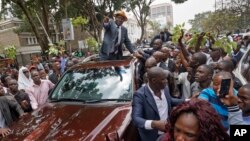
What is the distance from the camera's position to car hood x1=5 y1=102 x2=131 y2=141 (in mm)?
3061

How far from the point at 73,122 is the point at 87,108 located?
0.41 metres

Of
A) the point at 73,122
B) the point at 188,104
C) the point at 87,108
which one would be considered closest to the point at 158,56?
the point at 87,108

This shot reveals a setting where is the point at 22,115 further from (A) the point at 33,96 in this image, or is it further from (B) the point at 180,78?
(B) the point at 180,78

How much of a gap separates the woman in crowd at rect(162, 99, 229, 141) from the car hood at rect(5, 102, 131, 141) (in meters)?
1.38

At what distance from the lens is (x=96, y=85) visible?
4.18 m

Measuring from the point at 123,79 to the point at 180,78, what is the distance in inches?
40.0

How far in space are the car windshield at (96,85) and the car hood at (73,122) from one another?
19 cm

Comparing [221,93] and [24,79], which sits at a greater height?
[221,93]

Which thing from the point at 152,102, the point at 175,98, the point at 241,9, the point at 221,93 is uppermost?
the point at 241,9

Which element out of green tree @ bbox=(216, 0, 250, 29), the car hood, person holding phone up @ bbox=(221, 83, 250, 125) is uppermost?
green tree @ bbox=(216, 0, 250, 29)

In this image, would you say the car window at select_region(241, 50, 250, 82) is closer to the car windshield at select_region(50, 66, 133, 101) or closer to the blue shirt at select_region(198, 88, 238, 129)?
the car windshield at select_region(50, 66, 133, 101)

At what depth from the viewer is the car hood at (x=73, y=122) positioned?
3.06 meters

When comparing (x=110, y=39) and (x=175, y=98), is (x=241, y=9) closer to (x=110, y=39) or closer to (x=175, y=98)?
(x=110, y=39)

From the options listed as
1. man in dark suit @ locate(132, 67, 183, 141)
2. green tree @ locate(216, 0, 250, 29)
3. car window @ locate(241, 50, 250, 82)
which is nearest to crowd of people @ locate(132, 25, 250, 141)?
man in dark suit @ locate(132, 67, 183, 141)
